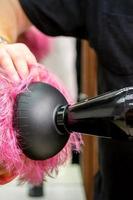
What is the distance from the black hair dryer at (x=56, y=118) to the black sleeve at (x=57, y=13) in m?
0.26

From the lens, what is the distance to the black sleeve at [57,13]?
72cm

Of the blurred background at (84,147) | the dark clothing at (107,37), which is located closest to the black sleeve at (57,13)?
the dark clothing at (107,37)

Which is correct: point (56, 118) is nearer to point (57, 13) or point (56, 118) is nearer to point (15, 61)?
point (15, 61)

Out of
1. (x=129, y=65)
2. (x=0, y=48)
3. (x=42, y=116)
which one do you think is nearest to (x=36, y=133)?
(x=42, y=116)

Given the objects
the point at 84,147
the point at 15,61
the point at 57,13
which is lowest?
the point at 84,147

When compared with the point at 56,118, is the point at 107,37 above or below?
above

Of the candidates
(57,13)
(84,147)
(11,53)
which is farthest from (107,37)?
(84,147)

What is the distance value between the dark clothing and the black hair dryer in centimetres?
22

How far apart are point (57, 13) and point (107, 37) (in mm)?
108

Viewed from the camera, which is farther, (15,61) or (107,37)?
(107,37)

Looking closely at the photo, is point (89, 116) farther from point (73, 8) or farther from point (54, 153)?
point (73, 8)

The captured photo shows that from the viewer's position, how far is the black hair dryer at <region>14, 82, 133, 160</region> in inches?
16.9

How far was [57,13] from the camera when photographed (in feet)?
2.41

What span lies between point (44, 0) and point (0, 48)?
24 cm
